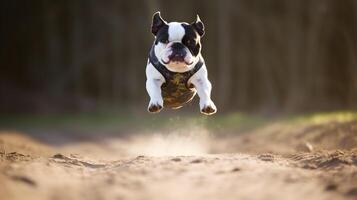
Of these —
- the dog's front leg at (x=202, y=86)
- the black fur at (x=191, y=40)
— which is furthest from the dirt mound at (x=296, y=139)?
the black fur at (x=191, y=40)

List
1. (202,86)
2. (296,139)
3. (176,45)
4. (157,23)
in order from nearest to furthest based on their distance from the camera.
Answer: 1. (176,45)
2. (202,86)
3. (157,23)
4. (296,139)

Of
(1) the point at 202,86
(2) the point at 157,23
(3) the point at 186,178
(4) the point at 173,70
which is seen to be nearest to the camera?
(3) the point at 186,178

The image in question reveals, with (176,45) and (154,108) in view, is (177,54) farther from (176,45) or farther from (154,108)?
(154,108)

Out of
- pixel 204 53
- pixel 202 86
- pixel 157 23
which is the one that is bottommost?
pixel 202 86

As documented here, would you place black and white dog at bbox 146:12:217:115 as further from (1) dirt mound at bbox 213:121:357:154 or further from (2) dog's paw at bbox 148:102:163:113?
(1) dirt mound at bbox 213:121:357:154

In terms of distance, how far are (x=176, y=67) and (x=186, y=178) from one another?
7.43 feet

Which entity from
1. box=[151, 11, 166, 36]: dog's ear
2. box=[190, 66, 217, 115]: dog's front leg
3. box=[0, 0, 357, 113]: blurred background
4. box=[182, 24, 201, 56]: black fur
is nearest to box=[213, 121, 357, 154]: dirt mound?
box=[190, 66, 217, 115]: dog's front leg

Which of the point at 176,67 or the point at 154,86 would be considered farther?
the point at 154,86

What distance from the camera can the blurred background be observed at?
2525 cm

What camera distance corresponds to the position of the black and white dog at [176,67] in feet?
25.2

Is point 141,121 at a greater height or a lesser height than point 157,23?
greater

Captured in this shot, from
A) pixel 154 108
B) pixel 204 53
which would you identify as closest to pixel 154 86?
pixel 154 108

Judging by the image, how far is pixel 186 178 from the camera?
5820mm

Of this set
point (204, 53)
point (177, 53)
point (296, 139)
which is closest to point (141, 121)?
point (204, 53)
